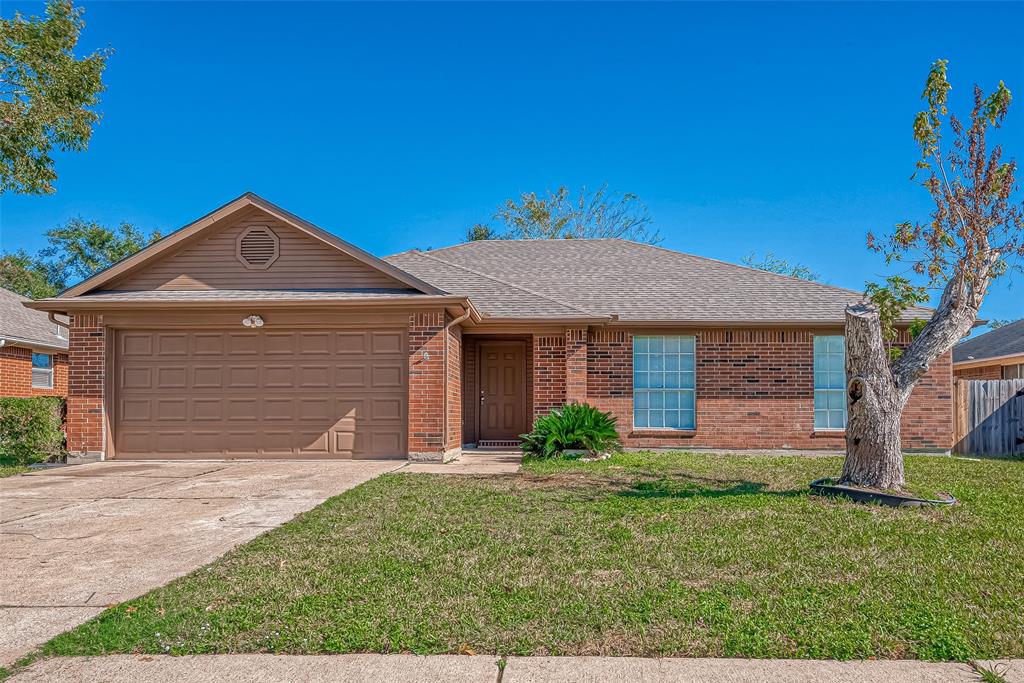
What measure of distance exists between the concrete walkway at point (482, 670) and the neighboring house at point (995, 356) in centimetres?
1955

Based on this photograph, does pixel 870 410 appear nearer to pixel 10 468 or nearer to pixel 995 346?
pixel 10 468

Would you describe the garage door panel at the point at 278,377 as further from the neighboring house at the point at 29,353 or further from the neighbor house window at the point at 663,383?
the neighboring house at the point at 29,353

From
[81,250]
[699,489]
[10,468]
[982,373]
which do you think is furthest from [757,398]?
[81,250]

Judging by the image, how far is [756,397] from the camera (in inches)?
569

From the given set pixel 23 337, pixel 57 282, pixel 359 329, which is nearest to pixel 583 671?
pixel 359 329

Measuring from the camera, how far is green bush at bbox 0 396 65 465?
39.1 feet

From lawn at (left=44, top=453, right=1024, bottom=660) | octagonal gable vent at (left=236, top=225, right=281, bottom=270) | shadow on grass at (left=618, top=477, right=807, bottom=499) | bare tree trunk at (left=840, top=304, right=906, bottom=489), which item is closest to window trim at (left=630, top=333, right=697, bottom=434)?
shadow on grass at (left=618, top=477, right=807, bottom=499)

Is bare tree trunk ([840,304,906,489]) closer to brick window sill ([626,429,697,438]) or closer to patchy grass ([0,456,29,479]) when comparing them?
brick window sill ([626,429,697,438])

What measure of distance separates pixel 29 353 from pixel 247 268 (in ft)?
35.8

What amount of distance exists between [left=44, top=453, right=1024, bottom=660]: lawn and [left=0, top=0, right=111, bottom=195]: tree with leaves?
12.3 metres

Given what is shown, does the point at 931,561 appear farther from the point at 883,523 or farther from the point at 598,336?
the point at 598,336

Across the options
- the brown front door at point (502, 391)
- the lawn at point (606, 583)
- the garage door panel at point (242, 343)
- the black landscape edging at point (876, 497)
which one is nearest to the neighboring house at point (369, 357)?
the garage door panel at point (242, 343)

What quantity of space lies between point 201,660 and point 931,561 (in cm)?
480

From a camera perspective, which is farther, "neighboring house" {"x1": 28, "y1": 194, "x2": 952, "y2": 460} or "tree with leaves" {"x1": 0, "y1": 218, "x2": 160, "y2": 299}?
"tree with leaves" {"x1": 0, "y1": 218, "x2": 160, "y2": 299}
